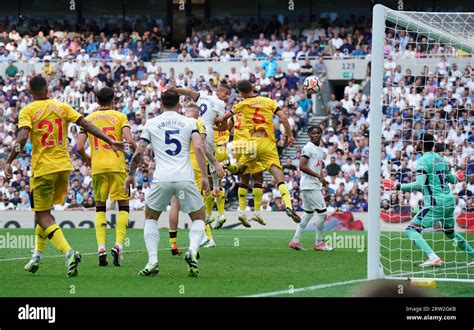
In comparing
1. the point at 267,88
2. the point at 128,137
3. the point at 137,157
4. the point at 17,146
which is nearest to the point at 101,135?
the point at 137,157

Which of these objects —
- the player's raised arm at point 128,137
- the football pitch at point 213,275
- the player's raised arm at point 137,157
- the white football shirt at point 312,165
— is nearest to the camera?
the football pitch at point 213,275

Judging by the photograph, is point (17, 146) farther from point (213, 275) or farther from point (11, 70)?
point (11, 70)

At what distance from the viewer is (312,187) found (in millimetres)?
16562

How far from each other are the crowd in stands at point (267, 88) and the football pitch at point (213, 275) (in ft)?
18.7

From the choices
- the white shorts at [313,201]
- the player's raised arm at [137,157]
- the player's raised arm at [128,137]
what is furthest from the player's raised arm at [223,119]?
the player's raised arm at [137,157]

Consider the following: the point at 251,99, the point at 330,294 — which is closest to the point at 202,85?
the point at 251,99

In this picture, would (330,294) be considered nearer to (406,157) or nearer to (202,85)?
(406,157)

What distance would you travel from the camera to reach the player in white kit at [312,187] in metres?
16.4

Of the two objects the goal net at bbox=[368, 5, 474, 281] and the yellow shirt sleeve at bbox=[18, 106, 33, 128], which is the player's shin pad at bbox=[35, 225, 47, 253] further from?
the goal net at bbox=[368, 5, 474, 281]

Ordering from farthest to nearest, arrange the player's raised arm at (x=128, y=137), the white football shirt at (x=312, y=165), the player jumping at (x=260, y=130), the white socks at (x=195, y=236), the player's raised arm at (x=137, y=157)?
1. the player jumping at (x=260, y=130)
2. the white football shirt at (x=312, y=165)
3. the player's raised arm at (x=128, y=137)
4. the white socks at (x=195, y=236)
5. the player's raised arm at (x=137, y=157)

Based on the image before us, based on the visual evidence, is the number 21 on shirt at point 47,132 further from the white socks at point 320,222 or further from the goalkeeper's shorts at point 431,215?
the white socks at point 320,222

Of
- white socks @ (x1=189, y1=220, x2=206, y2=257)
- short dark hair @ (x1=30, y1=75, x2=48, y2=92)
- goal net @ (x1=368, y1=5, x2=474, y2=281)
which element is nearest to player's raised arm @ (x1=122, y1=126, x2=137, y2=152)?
short dark hair @ (x1=30, y1=75, x2=48, y2=92)

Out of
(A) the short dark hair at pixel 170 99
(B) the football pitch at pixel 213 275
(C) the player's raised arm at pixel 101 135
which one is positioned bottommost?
(B) the football pitch at pixel 213 275
